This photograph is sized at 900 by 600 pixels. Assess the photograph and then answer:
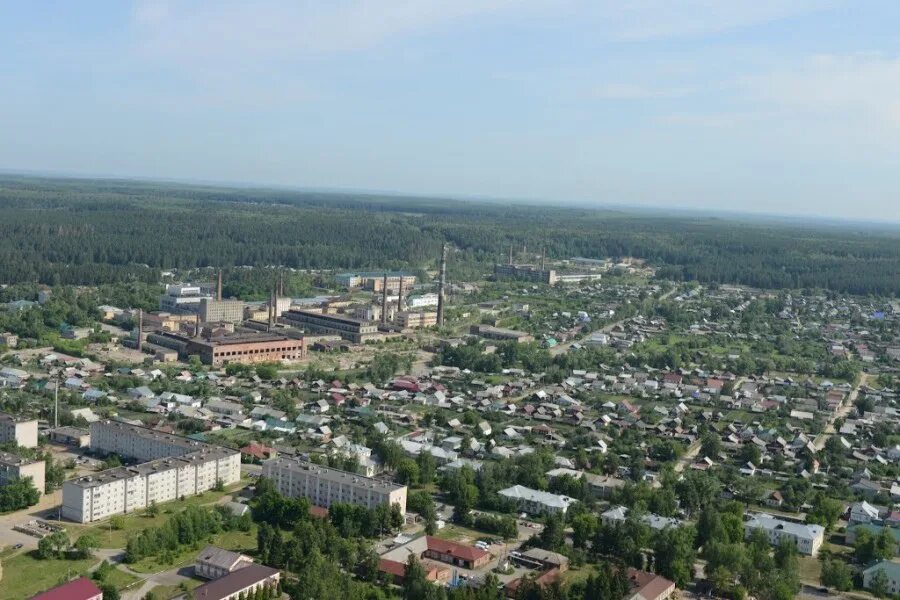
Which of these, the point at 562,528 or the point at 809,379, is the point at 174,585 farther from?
the point at 809,379

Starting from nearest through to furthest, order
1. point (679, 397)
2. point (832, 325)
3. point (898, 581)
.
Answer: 1. point (898, 581)
2. point (679, 397)
3. point (832, 325)

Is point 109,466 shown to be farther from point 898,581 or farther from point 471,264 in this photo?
point 471,264

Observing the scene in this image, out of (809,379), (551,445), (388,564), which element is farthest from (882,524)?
(809,379)

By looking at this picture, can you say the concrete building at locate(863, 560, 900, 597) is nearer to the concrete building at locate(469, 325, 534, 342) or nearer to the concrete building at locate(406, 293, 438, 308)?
the concrete building at locate(469, 325, 534, 342)

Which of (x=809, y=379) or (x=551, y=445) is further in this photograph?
(x=809, y=379)

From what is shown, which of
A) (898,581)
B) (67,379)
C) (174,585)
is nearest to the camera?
(174,585)

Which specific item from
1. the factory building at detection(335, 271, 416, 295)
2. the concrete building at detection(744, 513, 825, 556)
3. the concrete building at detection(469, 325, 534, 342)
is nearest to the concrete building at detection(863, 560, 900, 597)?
the concrete building at detection(744, 513, 825, 556)

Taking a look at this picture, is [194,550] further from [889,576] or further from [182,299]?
[182,299]
